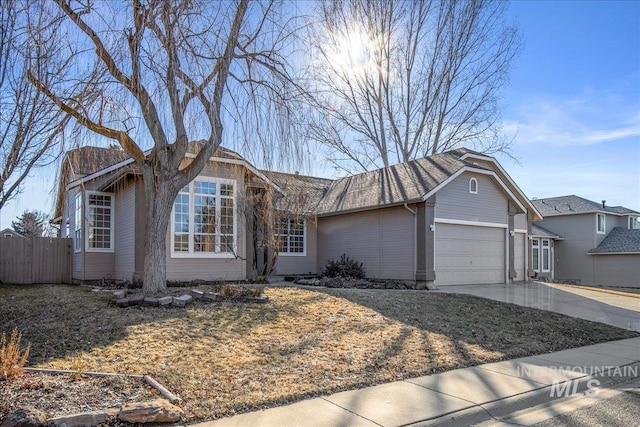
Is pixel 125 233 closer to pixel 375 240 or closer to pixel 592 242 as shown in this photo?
pixel 375 240

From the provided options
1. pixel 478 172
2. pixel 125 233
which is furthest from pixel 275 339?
pixel 478 172

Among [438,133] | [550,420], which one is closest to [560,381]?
[550,420]

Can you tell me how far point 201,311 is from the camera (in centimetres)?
889

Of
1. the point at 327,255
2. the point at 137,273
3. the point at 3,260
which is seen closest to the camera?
the point at 137,273

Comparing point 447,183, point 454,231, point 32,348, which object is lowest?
point 32,348

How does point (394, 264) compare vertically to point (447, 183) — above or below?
below

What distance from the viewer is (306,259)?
1952 cm

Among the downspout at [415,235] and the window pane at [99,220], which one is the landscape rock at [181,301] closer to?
the window pane at [99,220]

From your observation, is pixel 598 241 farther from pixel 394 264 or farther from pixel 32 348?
pixel 32 348

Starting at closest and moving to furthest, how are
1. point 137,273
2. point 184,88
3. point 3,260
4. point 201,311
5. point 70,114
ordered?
point 70,114 < point 184,88 < point 201,311 < point 137,273 < point 3,260

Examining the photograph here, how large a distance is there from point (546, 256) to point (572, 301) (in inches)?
667

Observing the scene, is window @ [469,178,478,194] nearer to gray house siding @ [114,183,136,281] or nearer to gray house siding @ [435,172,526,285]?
gray house siding @ [435,172,526,285]

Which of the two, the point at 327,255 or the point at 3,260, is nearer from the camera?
the point at 3,260

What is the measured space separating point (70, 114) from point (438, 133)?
2184 cm
